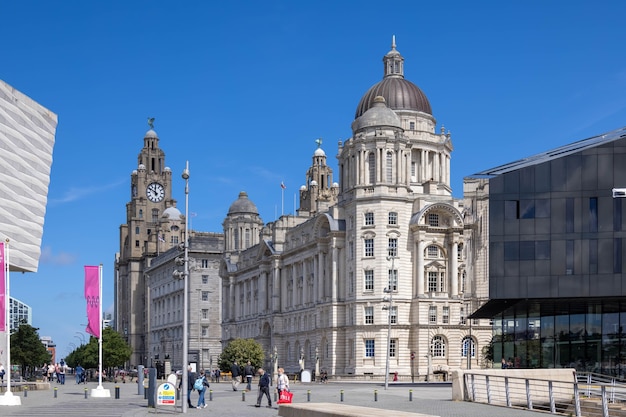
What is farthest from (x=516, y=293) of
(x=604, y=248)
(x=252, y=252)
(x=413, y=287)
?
(x=252, y=252)

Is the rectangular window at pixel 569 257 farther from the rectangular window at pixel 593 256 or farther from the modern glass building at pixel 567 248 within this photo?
the rectangular window at pixel 593 256

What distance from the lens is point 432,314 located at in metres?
102

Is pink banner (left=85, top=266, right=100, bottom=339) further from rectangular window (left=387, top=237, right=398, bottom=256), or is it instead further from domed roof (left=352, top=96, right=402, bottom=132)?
domed roof (left=352, top=96, right=402, bottom=132)

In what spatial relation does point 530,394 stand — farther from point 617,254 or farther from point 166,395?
point 617,254

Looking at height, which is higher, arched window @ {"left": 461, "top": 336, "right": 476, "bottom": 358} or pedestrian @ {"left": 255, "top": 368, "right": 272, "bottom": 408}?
pedestrian @ {"left": 255, "top": 368, "right": 272, "bottom": 408}

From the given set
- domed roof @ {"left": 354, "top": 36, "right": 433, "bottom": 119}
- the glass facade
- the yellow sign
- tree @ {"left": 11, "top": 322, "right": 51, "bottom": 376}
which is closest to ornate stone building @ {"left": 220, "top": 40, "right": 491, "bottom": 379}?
domed roof @ {"left": 354, "top": 36, "right": 433, "bottom": 119}

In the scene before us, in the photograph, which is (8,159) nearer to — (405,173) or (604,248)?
(405,173)

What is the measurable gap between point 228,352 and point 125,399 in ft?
199

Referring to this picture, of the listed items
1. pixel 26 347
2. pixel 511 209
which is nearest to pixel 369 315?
pixel 511 209

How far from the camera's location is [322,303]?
Result: 10881cm

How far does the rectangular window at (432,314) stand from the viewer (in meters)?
101

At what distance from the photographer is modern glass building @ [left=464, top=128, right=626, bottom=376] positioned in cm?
5991

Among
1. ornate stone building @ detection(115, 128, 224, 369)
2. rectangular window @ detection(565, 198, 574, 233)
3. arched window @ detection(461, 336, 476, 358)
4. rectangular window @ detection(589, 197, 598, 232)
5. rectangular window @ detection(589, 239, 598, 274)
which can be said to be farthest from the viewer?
ornate stone building @ detection(115, 128, 224, 369)

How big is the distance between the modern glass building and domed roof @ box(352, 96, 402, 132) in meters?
37.8
